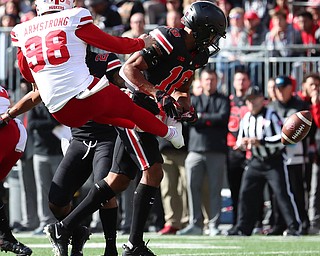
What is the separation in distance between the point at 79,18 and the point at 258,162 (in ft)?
17.6

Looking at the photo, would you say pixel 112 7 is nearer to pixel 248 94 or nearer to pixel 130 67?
pixel 248 94

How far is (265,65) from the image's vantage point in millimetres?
13648

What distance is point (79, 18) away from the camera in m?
6.73

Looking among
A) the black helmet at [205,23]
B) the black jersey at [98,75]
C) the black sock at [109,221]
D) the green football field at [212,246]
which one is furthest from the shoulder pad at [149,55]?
the green football field at [212,246]

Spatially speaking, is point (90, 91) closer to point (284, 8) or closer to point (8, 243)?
point (8, 243)

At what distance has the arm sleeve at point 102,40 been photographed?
6.75m

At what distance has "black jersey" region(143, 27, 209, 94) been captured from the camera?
23.7 ft

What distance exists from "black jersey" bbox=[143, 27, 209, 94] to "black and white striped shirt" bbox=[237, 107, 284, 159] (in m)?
4.16

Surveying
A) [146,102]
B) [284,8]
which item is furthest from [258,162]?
[146,102]

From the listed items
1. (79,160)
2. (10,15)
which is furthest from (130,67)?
(10,15)

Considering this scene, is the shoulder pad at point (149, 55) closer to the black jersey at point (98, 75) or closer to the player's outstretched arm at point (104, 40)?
the player's outstretched arm at point (104, 40)

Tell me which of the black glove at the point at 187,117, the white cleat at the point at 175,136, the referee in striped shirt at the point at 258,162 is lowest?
the referee in striped shirt at the point at 258,162

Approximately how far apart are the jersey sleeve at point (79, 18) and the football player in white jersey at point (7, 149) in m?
1.39

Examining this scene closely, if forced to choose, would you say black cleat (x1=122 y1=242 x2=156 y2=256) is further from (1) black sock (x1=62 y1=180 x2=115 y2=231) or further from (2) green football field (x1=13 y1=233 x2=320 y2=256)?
(2) green football field (x1=13 y1=233 x2=320 y2=256)
